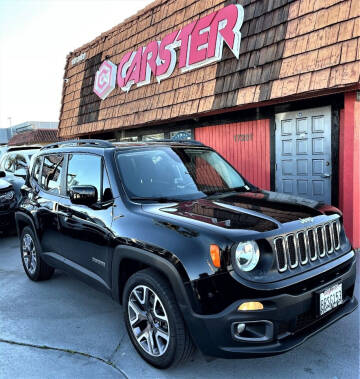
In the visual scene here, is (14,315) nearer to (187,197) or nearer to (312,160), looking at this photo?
(187,197)

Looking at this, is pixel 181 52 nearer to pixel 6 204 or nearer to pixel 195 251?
pixel 6 204

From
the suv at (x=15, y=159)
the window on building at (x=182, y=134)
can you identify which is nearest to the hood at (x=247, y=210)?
the window on building at (x=182, y=134)

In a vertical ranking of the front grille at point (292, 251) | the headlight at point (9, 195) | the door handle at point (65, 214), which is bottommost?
the front grille at point (292, 251)

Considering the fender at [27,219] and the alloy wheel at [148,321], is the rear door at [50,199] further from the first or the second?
the alloy wheel at [148,321]

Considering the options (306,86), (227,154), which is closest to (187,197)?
(306,86)

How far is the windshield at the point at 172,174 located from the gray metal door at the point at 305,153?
2851mm

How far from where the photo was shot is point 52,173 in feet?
14.8

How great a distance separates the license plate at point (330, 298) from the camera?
262 centimetres

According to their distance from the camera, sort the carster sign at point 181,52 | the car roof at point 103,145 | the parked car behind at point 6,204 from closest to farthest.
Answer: the car roof at point 103,145 < the carster sign at point 181,52 < the parked car behind at point 6,204

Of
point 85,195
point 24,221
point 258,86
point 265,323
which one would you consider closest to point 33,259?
point 24,221

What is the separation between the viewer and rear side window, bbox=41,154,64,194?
4297mm

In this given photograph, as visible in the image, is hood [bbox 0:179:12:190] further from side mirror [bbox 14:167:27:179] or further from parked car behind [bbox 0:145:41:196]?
parked car behind [bbox 0:145:41:196]

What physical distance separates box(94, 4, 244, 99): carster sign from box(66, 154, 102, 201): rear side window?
4400mm

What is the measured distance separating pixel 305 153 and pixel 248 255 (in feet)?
15.1
